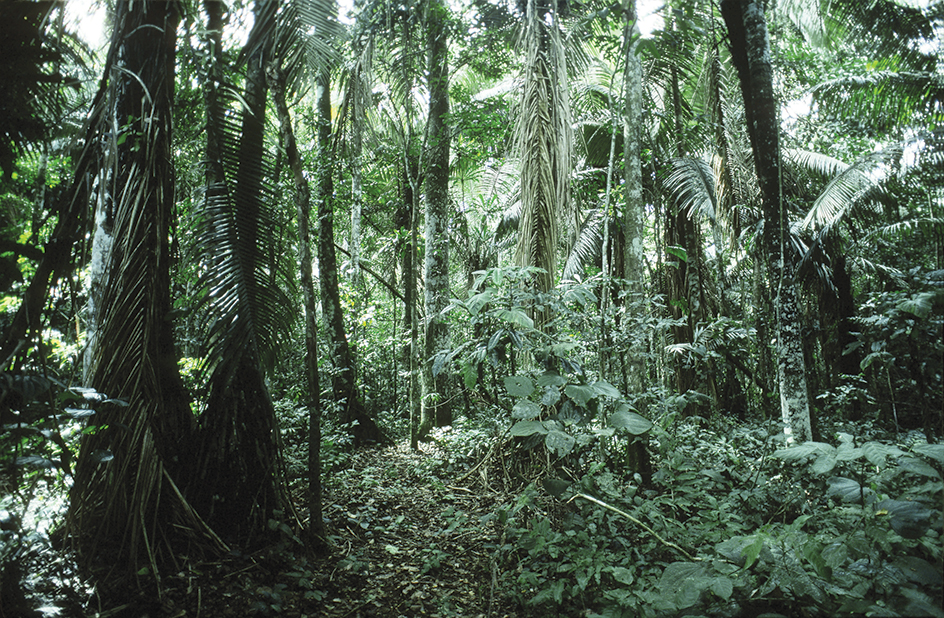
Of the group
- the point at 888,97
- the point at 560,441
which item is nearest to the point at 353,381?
the point at 560,441

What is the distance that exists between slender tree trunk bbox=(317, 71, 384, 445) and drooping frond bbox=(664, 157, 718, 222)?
5.64 m

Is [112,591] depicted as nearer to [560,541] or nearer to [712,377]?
[560,541]

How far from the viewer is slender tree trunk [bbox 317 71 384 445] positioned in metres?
6.65

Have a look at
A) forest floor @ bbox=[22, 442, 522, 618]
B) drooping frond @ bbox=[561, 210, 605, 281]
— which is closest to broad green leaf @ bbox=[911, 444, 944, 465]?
forest floor @ bbox=[22, 442, 522, 618]

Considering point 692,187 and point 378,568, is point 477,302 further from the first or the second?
point 692,187

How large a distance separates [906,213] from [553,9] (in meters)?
6.66

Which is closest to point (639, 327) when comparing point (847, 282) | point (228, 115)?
point (228, 115)

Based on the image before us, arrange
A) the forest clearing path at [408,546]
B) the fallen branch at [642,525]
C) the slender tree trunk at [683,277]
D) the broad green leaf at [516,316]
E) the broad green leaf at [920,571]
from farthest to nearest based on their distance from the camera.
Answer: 1. the slender tree trunk at [683,277]
2. the forest clearing path at [408,546]
3. the broad green leaf at [516,316]
4. the fallen branch at [642,525]
5. the broad green leaf at [920,571]

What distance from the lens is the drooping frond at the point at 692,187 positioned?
8109mm

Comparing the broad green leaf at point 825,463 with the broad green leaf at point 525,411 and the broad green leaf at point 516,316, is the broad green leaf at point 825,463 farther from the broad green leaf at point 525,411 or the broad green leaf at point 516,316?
the broad green leaf at point 516,316

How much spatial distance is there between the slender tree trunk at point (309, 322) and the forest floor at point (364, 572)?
23cm

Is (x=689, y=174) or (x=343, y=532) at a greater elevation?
(x=689, y=174)

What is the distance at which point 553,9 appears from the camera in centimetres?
498

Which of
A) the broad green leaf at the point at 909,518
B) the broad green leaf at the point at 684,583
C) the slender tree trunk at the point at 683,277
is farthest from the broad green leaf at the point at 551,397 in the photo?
the slender tree trunk at the point at 683,277
